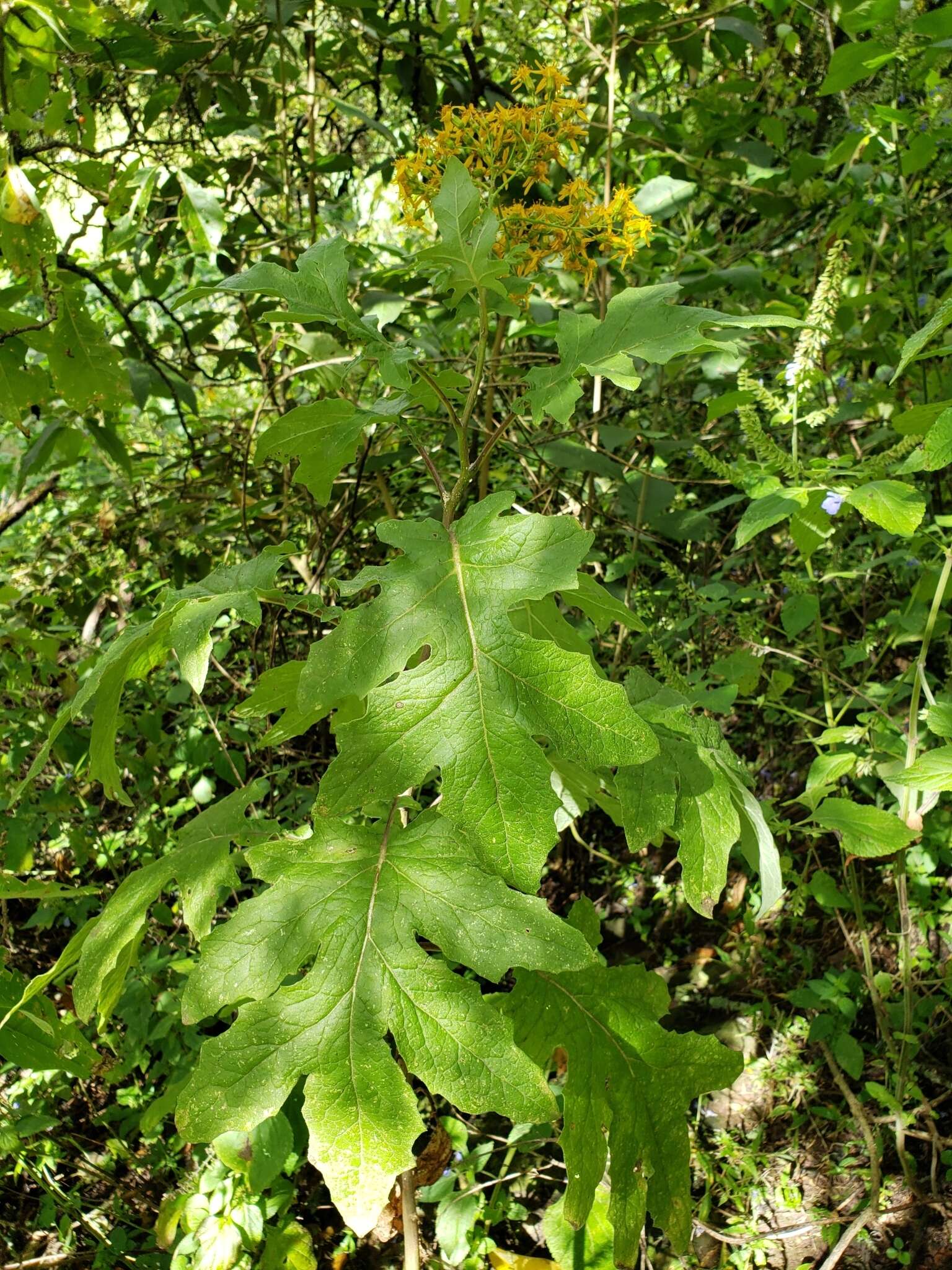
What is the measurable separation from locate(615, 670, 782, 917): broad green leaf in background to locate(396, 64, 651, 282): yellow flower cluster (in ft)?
2.52

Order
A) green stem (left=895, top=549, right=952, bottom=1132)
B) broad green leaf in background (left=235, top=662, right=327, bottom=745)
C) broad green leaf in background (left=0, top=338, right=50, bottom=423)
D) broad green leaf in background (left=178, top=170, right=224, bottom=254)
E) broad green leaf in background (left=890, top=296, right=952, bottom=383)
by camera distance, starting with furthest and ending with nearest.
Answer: broad green leaf in background (left=178, top=170, right=224, bottom=254), broad green leaf in background (left=0, top=338, right=50, bottom=423), green stem (left=895, top=549, right=952, bottom=1132), broad green leaf in background (left=235, top=662, right=327, bottom=745), broad green leaf in background (left=890, top=296, right=952, bottom=383)

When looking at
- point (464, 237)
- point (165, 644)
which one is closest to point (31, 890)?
point (165, 644)

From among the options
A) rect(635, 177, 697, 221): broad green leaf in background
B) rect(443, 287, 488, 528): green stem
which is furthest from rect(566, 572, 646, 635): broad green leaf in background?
rect(635, 177, 697, 221): broad green leaf in background

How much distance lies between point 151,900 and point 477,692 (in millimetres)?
694

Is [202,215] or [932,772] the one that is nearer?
[932,772]

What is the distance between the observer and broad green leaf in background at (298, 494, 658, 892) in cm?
97

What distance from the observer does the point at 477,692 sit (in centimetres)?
105

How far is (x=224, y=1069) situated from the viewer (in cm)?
105

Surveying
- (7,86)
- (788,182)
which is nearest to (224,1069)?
(7,86)

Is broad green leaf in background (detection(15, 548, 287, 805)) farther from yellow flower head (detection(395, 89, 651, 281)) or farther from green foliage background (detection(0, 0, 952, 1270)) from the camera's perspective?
yellow flower head (detection(395, 89, 651, 281))

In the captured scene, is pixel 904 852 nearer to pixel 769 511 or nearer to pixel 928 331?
pixel 769 511

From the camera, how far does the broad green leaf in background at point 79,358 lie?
2014 mm

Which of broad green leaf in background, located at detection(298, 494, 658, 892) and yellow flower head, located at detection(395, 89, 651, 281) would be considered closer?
broad green leaf in background, located at detection(298, 494, 658, 892)

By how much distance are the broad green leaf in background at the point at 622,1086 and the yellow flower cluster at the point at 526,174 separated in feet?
3.84
